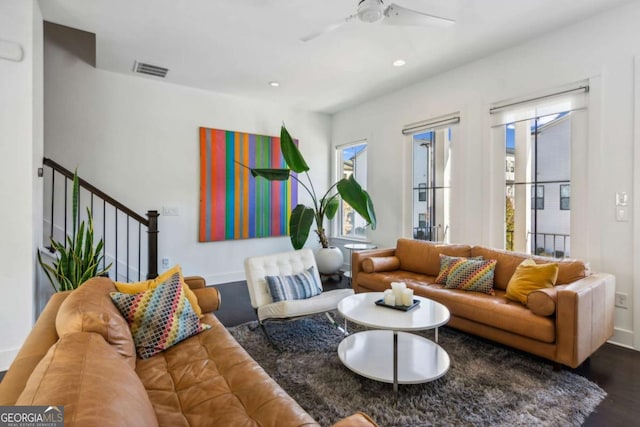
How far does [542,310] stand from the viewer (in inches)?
89.5

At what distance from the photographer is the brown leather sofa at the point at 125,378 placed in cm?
80

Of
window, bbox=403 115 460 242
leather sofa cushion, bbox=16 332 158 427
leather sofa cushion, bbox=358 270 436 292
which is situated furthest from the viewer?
window, bbox=403 115 460 242

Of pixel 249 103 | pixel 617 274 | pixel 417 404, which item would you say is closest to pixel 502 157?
pixel 617 274

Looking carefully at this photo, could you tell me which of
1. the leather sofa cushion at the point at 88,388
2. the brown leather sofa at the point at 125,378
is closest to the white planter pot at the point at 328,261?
the brown leather sofa at the point at 125,378

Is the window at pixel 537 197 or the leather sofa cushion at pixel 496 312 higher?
the window at pixel 537 197

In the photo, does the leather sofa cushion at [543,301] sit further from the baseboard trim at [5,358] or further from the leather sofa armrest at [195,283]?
the baseboard trim at [5,358]

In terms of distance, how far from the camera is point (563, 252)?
315 cm

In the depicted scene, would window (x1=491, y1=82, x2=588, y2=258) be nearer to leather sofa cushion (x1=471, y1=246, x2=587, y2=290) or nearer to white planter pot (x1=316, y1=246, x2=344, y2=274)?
leather sofa cushion (x1=471, y1=246, x2=587, y2=290)

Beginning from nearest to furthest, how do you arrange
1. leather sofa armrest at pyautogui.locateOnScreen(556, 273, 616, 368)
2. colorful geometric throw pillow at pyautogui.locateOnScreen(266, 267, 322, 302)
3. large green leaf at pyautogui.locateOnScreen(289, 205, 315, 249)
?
1. leather sofa armrest at pyautogui.locateOnScreen(556, 273, 616, 368)
2. colorful geometric throw pillow at pyautogui.locateOnScreen(266, 267, 322, 302)
3. large green leaf at pyautogui.locateOnScreen(289, 205, 315, 249)

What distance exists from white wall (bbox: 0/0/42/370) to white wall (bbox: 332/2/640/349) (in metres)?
4.07

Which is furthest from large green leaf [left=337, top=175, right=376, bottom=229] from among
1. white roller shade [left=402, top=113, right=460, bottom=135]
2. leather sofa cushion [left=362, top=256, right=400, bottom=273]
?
white roller shade [left=402, top=113, right=460, bottom=135]

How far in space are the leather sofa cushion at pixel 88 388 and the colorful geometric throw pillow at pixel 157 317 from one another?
65cm

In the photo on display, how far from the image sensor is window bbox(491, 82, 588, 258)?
3072 mm

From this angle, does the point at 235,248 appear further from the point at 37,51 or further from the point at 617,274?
the point at 617,274
